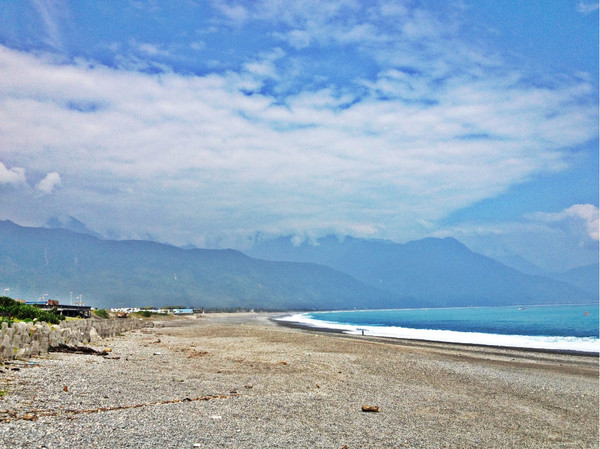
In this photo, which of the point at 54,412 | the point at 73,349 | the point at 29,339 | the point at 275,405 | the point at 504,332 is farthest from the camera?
the point at 504,332

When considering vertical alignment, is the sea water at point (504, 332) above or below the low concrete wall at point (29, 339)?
below

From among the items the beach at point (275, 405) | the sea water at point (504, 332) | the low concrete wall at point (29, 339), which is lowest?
the sea water at point (504, 332)

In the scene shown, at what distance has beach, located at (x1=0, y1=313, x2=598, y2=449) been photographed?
9.36m

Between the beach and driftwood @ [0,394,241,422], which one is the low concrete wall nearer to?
the beach

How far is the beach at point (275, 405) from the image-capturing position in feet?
30.7

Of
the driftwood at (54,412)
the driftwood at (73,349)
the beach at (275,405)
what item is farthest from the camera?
the driftwood at (73,349)

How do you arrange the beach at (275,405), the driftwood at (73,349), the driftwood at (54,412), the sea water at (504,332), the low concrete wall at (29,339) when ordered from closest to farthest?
1. the driftwood at (54,412)
2. the beach at (275,405)
3. the low concrete wall at (29,339)
4. the driftwood at (73,349)
5. the sea water at (504,332)

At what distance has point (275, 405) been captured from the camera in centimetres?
1282

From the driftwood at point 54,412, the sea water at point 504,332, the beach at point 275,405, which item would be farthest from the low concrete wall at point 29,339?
the sea water at point 504,332

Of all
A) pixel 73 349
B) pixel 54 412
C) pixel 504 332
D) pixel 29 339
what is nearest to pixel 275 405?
pixel 54 412

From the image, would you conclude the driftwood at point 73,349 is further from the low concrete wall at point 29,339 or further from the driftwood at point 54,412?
the driftwood at point 54,412

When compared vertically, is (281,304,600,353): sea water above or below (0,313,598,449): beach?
below

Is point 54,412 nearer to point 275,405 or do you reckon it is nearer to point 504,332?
point 275,405

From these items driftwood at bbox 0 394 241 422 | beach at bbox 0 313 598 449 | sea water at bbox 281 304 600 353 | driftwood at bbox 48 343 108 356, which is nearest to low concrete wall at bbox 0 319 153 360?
driftwood at bbox 48 343 108 356
